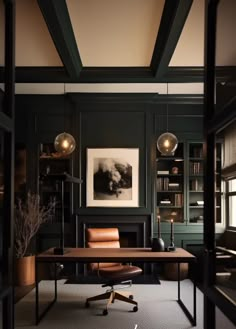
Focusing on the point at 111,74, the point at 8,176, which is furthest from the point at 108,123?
the point at 8,176

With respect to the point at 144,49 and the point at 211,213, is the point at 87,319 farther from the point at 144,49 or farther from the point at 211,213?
the point at 211,213

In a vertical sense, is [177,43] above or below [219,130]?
above

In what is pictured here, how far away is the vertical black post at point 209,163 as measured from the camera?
160cm

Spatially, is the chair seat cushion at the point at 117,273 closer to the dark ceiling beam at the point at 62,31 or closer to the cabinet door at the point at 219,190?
the dark ceiling beam at the point at 62,31

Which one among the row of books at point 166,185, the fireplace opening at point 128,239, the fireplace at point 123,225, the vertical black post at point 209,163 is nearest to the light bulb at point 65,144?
the fireplace at point 123,225

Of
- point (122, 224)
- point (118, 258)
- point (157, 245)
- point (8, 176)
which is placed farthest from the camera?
point (122, 224)

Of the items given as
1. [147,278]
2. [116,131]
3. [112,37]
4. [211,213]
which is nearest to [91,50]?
[112,37]

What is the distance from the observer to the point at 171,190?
7.16m

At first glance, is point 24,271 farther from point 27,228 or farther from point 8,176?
point 8,176

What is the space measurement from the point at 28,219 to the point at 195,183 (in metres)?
2.96

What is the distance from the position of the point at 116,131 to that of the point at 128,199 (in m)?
1.21

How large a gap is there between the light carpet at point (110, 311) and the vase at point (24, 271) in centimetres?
38

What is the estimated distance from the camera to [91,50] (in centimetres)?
444

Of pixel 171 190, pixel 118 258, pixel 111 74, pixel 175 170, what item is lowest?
pixel 118 258
